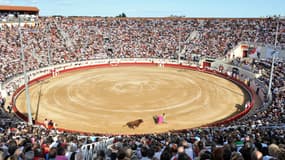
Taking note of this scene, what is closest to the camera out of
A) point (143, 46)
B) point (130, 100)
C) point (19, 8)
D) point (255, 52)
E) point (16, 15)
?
point (130, 100)

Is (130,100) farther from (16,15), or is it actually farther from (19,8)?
(19,8)

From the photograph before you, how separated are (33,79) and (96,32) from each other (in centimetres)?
2562

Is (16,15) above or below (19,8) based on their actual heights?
below

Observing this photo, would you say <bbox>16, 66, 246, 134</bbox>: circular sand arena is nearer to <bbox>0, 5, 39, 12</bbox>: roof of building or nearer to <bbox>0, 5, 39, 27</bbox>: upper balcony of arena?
<bbox>0, 5, 39, 27</bbox>: upper balcony of arena

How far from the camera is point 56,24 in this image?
61.2 m

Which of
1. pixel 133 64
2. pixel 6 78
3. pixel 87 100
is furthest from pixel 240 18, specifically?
pixel 6 78

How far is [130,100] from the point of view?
1207 inches

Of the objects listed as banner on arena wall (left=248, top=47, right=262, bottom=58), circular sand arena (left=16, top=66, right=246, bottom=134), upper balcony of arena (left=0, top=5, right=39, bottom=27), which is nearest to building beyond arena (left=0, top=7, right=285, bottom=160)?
banner on arena wall (left=248, top=47, right=262, bottom=58)

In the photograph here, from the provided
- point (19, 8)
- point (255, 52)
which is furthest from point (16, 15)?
point (255, 52)

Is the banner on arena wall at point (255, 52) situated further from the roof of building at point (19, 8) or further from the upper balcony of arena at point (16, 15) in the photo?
the roof of building at point (19, 8)

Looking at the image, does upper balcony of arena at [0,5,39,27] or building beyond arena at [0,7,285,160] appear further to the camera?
upper balcony of arena at [0,5,39,27]

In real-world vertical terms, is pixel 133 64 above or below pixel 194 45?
below

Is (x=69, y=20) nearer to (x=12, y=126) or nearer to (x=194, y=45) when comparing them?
(x=194, y=45)

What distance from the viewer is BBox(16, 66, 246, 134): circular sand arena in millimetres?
24719
